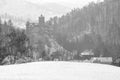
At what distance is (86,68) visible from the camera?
Result: 6.79 m

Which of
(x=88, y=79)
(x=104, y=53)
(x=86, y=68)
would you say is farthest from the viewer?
(x=104, y=53)

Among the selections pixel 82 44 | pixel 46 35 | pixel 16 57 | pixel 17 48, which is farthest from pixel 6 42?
pixel 82 44

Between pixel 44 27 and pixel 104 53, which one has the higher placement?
pixel 44 27

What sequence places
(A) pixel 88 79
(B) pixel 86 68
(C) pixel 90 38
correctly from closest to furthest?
(A) pixel 88 79
(B) pixel 86 68
(C) pixel 90 38

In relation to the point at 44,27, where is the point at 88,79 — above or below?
below

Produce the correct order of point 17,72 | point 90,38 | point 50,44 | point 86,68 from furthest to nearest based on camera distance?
1. point 90,38
2. point 50,44
3. point 86,68
4. point 17,72

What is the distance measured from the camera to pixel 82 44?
187 m

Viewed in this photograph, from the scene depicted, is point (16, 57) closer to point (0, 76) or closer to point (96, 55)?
point (0, 76)

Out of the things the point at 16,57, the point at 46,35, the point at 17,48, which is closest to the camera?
the point at 16,57

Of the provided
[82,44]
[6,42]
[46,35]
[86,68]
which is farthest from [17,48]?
[82,44]

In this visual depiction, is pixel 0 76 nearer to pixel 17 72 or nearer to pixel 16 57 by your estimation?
pixel 17 72

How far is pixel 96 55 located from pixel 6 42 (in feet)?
287

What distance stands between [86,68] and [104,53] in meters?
149

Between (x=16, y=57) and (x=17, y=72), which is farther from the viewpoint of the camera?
(x=16, y=57)
